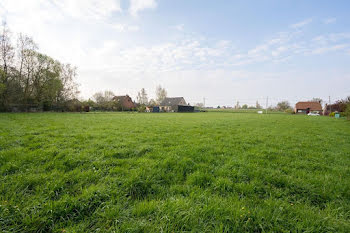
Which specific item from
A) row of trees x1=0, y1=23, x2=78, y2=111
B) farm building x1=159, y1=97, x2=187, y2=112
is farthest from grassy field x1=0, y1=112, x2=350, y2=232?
farm building x1=159, y1=97, x2=187, y2=112

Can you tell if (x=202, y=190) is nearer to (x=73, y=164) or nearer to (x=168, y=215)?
(x=168, y=215)

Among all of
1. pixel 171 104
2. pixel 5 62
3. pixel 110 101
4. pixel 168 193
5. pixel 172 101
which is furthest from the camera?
pixel 172 101

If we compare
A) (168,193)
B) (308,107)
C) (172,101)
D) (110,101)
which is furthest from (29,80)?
(308,107)

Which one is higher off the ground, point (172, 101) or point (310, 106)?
point (172, 101)

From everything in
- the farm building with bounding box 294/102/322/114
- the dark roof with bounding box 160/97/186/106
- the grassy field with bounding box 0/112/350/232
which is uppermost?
the dark roof with bounding box 160/97/186/106

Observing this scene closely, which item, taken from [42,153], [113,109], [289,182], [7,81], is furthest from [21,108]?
[289,182]

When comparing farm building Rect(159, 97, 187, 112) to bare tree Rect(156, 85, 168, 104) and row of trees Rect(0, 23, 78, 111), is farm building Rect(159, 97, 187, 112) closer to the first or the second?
bare tree Rect(156, 85, 168, 104)

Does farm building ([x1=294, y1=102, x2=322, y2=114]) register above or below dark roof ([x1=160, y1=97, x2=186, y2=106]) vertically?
below

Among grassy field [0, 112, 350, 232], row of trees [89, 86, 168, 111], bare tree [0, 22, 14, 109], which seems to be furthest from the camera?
row of trees [89, 86, 168, 111]

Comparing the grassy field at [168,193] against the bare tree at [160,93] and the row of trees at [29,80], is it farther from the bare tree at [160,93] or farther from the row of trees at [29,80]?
the bare tree at [160,93]

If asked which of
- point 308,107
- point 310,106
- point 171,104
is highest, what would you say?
point 171,104

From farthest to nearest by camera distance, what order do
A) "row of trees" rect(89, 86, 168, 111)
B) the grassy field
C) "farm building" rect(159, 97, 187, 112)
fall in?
1. "farm building" rect(159, 97, 187, 112)
2. "row of trees" rect(89, 86, 168, 111)
3. the grassy field

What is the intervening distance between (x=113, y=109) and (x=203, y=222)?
48.2m

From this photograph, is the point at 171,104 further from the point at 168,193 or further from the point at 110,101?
the point at 168,193
